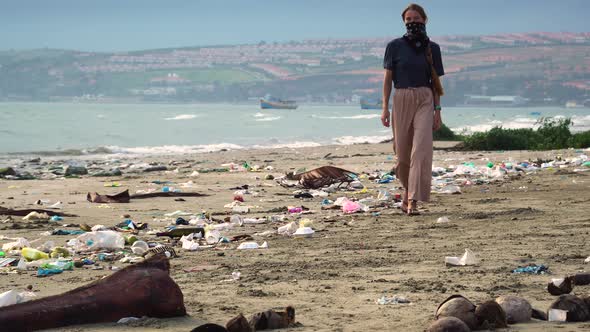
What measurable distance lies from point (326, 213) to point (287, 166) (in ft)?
22.1

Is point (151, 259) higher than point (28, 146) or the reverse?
higher

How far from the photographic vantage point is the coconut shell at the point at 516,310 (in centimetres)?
313

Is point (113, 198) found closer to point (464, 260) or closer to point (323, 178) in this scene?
point (323, 178)

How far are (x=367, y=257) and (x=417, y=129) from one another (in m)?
2.42

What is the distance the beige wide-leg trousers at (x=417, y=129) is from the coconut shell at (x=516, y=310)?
12.4 feet

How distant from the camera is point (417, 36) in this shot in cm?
696

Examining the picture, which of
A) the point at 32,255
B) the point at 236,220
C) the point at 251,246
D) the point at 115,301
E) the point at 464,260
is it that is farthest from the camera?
the point at 236,220

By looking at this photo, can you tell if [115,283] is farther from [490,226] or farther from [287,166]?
[287,166]

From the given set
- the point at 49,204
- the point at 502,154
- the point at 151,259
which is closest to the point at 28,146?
the point at 502,154

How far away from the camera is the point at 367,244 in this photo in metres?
5.33

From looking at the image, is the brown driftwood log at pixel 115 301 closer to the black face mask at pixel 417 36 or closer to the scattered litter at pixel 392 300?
the scattered litter at pixel 392 300

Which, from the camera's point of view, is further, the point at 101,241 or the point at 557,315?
the point at 101,241

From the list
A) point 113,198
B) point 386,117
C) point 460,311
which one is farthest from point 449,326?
point 113,198

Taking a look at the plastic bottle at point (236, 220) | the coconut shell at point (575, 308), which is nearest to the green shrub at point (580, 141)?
the plastic bottle at point (236, 220)
